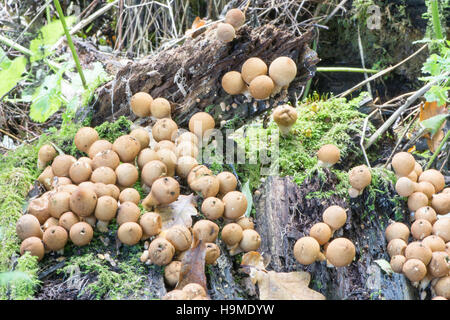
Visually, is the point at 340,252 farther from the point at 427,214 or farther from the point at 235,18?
the point at 235,18

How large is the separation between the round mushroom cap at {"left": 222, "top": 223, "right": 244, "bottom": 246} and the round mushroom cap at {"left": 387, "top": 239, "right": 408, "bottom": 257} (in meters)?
0.91

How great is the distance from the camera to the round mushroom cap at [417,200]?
9.43 feet

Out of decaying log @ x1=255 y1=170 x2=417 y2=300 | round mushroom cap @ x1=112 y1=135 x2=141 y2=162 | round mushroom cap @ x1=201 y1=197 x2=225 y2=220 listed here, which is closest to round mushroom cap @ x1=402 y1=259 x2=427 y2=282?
decaying log @ x1=255 y1=170 x2=417 y2=300

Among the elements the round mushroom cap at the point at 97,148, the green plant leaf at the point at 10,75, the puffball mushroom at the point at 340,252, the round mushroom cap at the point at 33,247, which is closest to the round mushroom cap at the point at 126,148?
the round mushroom cap at the point at 97,148

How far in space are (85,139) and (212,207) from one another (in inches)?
37.9

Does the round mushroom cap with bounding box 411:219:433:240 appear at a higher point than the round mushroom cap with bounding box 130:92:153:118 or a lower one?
lower

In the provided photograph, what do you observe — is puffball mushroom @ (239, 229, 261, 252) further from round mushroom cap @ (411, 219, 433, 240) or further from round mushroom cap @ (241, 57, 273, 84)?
round mushroom cap @ (241, 57, 273, 84)

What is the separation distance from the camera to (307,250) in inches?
101

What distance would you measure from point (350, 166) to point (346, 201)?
440 millimetres

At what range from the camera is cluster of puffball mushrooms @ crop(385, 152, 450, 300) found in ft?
8.20

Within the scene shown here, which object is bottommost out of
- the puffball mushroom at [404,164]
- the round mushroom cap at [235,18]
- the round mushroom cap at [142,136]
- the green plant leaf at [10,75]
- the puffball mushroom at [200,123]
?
the puffball mushroom at [404,164]

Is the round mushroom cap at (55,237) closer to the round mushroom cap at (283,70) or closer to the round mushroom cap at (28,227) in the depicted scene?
the round mushroom cap at (28,227)

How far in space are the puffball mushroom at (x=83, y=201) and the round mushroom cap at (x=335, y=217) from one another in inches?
52.6
